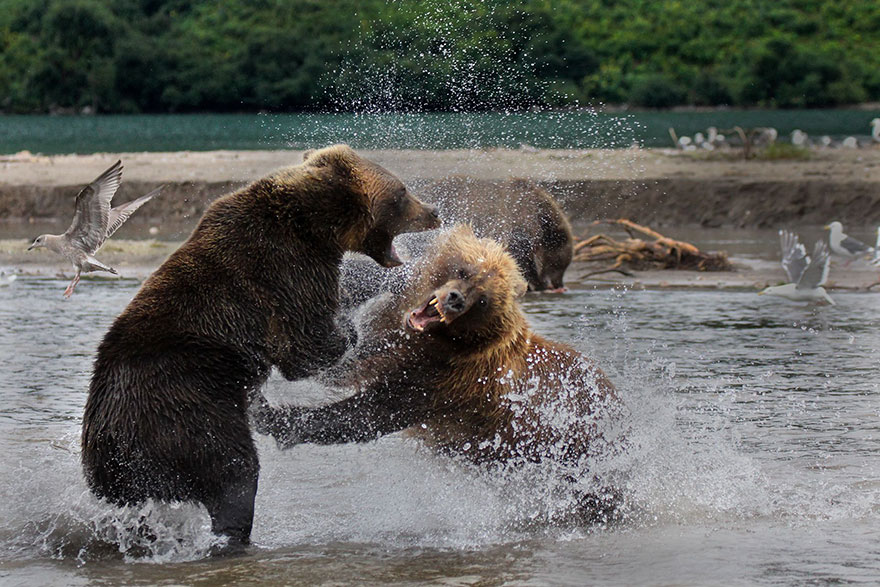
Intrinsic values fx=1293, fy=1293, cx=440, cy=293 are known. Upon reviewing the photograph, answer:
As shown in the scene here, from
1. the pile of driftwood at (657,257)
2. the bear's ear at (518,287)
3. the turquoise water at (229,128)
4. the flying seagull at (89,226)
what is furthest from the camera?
the turquoise water at (229,128)

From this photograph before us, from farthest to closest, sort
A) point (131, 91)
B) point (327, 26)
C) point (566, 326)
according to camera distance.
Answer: point (131, 91) < point (327, 26) < point (566, 326)

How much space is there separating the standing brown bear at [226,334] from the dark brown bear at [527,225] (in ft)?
20.2

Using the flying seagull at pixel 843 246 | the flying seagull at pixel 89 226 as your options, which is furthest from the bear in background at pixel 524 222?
the flying seagull at pixel 89 226

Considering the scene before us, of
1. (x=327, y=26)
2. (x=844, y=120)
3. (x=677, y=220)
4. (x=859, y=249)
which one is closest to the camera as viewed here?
(x=859, y=249)

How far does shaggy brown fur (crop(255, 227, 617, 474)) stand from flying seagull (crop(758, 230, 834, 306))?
18.5ft

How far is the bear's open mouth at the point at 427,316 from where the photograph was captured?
16.3 feet

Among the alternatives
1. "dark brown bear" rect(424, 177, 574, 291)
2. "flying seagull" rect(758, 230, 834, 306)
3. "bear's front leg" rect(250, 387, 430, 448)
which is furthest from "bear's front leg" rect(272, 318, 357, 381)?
"flying seagull" rect(758, 230, 834, 306)

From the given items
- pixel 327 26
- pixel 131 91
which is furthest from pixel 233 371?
pixel 131 91

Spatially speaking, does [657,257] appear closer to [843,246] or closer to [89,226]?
[843,246]

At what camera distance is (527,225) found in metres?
11.4

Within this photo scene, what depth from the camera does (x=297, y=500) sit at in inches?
216

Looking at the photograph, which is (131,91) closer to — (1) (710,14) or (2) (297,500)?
(1) (710,14)

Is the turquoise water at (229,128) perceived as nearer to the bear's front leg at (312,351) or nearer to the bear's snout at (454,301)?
the bear's snout at (454,301)

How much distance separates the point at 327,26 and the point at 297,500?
122ft
